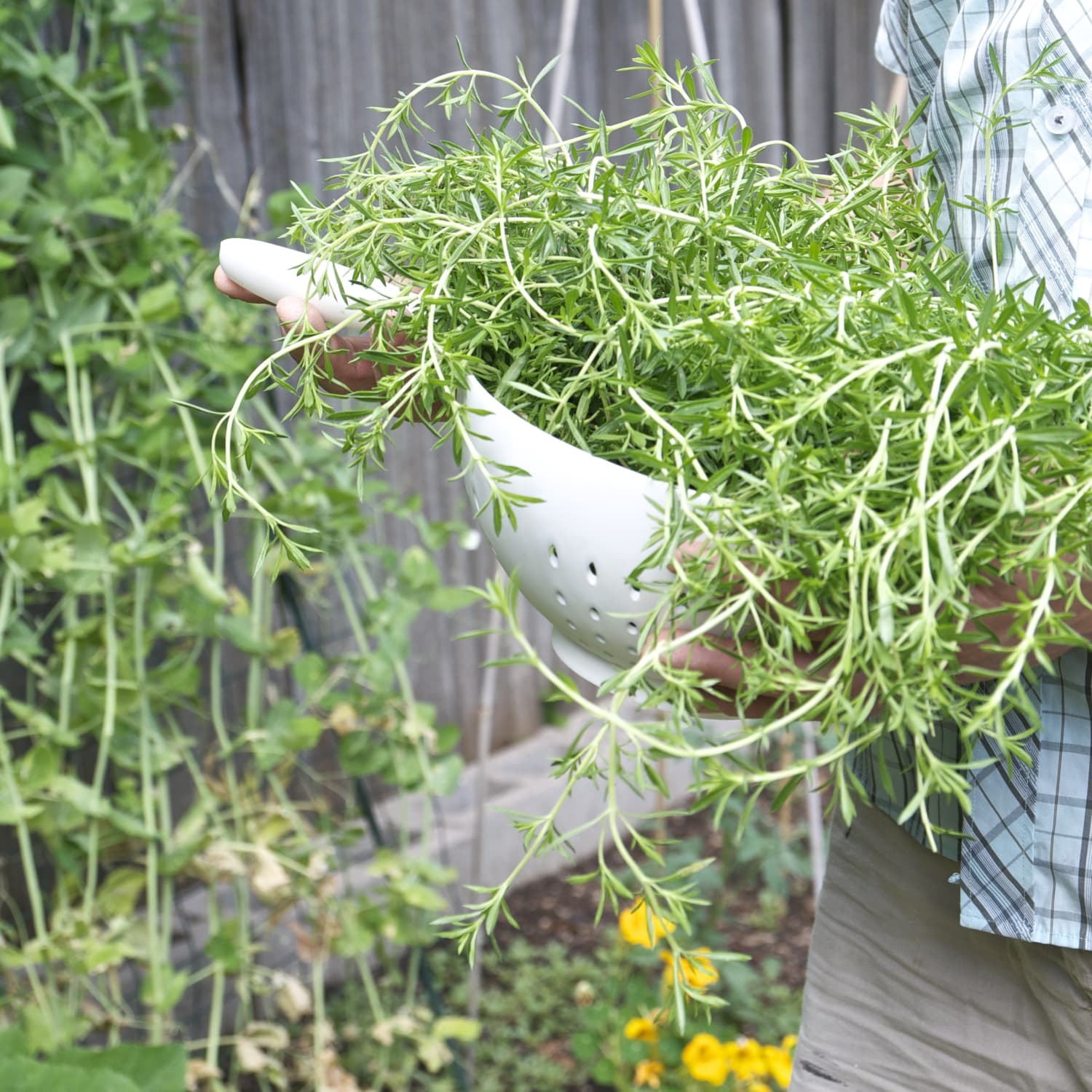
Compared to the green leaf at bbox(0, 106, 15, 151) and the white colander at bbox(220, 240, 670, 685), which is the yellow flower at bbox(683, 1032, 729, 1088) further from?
the green leaf at bbox(0, 106, 15, 151)

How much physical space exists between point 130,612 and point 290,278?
927 millimetres

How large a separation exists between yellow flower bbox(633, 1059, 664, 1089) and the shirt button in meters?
1.52

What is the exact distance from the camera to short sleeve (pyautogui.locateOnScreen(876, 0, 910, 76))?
995 millimetres

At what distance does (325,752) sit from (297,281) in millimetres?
1732

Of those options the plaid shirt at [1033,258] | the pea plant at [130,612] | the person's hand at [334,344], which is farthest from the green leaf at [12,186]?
the plaid shirt at [1033,258]

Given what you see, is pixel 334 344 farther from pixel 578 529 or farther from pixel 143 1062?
pixel 143 1062

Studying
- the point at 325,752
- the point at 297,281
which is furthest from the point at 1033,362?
the point at 325,752

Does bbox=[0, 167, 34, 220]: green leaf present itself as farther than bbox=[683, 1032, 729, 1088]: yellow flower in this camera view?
No

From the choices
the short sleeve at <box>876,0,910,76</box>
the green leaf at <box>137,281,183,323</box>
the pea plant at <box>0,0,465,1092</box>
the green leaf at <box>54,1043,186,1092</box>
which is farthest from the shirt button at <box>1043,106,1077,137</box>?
the green leaf at <box>54,1043,186,1092</box>

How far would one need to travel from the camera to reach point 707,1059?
1790 millimetres

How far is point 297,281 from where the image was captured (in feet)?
2.63

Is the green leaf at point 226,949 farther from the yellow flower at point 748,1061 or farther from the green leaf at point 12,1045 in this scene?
the yellow flower at point 748,1061

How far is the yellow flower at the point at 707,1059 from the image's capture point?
1761 millimetres

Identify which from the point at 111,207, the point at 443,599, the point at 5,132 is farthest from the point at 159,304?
the point at 443,599
